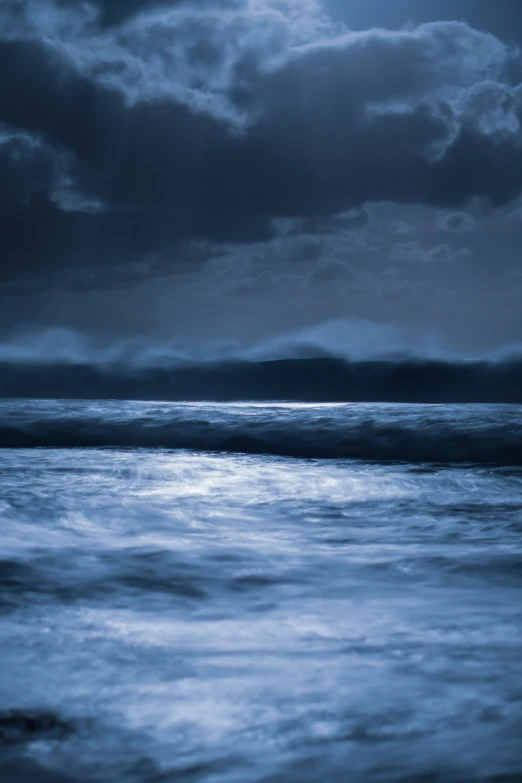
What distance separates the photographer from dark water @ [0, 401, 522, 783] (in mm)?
982

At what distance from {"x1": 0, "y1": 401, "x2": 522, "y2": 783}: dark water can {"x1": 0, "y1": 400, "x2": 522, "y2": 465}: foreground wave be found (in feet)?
6.41

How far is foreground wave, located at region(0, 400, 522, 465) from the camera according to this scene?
5.68 m

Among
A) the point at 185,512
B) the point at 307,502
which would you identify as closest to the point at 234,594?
A: the point at 185,512

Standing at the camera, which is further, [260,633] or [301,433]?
[301,433]

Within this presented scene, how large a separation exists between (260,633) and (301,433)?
4995mm

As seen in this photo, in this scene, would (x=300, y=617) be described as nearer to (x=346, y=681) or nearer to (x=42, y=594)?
(x=346, y=681)

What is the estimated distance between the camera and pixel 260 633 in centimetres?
146

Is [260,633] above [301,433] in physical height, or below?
below

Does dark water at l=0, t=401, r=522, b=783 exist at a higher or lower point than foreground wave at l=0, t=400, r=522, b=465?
lower

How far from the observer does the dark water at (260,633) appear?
3.22ft

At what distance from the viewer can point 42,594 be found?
69.2 inches

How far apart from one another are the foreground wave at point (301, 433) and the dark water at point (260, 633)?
195cm

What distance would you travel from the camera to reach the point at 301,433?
6.44 meters

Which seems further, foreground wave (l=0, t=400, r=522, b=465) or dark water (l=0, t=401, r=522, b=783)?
foreground wave (l=0, t=400, r=522, b=465)
